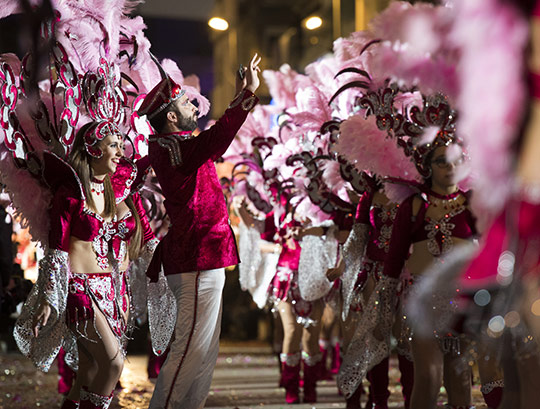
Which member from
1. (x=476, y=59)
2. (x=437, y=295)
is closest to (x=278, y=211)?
(x=437, y=295)

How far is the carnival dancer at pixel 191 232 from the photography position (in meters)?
3.75

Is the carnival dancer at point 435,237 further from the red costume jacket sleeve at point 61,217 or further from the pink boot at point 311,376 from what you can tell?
the pink boot at point 311,376

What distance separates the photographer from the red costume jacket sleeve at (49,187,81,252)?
3.82m

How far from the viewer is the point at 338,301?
630 cm

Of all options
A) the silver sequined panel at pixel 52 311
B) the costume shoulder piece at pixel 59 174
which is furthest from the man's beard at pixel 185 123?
the silver sequined panel at pixel 52 311

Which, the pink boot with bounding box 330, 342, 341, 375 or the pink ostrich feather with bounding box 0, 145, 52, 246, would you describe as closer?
the pink ostrich feather with bounding box 0, 145, 52, 246

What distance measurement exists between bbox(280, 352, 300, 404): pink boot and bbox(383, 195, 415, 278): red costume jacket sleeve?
2.24 m

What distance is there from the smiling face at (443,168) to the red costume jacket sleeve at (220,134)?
1000 millimetres

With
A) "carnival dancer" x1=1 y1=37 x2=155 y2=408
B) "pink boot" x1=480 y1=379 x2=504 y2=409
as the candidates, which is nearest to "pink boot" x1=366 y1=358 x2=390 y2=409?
"pink boot" x1=480 y1=379 x2=504 y2=409

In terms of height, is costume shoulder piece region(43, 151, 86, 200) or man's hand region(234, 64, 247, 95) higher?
man's hand region(234, 64, 247, 95)

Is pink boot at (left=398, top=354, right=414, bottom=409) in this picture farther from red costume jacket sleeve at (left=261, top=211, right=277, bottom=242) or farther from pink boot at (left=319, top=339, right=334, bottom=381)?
pink boot at (left=319, top=339, right=334, bottom=381)

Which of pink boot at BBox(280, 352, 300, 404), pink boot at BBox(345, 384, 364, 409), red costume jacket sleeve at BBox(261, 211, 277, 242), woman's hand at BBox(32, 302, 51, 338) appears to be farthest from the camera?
red costume jacket sleeve at BBox(261, 211, 277, 242)

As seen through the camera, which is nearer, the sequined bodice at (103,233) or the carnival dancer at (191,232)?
the carnival dancer at (191,232)

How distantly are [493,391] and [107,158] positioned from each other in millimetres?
2315
